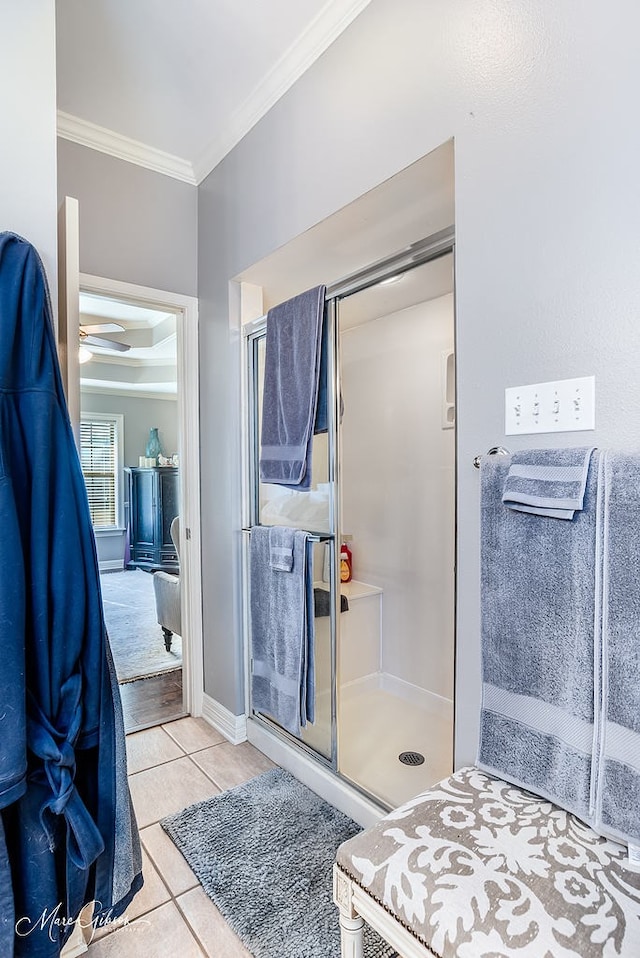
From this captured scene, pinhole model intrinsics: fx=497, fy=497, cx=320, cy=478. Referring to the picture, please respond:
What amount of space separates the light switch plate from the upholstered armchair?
8.72 feet

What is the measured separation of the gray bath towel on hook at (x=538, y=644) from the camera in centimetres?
101

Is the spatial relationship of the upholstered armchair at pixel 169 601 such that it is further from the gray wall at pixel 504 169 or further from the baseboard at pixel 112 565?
the baseboard at pixel 112 565

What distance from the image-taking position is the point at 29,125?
1195mm

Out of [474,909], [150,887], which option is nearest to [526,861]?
[474,909]

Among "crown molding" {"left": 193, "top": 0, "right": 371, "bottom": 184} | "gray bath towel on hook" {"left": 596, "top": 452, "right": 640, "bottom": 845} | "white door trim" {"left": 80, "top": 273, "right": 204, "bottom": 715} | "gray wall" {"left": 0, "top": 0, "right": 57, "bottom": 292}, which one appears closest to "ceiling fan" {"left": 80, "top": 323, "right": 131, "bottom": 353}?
"white door trim" {"left": 80, "top": 273, "right": 204, "bottom": 715}

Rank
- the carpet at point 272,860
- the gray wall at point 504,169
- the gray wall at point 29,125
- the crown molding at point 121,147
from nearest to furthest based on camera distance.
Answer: the gray wall at point 504,169 → the gray wall at point 29,125 → the carpet at point 272,860 → the crown molding at point 121,147

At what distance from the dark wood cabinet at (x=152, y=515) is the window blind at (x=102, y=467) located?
270mm

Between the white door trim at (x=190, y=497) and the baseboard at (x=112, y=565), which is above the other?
the white door trim at (x=190, y=497)

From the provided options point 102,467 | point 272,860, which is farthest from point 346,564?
point 102,467

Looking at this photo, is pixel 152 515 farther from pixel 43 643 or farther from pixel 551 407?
pixel 551 407

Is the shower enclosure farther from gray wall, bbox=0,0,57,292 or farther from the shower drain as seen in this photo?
gray wall, bbox=0,0,57,292

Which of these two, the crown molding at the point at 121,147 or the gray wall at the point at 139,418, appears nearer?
the crown molding at the point at 121,147

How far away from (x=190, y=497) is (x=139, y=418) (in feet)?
15.6

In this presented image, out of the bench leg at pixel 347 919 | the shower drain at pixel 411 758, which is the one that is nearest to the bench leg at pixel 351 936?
the bench leg at pixel 347 919
